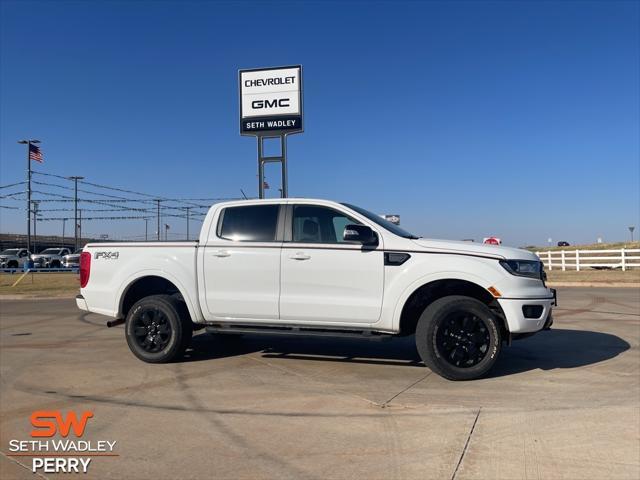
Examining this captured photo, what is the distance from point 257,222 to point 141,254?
157 cm

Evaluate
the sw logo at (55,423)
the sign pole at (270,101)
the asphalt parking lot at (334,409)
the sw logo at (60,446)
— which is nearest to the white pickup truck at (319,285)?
the asphalt parking lot at (334,409)

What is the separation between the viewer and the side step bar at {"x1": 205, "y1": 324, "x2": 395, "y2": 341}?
19.6 ft

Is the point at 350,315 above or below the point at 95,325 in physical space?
above

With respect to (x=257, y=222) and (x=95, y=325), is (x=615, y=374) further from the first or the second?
(x=95, y=325)

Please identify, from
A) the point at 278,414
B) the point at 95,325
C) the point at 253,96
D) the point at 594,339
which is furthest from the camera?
the point at 253,96

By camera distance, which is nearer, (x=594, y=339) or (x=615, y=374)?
(x=615, y=374)

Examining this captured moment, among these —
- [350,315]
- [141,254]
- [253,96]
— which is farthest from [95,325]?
[253,96]

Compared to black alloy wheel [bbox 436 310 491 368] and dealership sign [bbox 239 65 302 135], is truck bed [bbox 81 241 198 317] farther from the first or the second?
dealership sign [bbox 239 65 302 135]

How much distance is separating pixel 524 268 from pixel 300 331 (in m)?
2.62

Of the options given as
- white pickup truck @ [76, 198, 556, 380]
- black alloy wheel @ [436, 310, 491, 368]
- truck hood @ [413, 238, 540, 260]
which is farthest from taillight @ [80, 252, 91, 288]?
black alloy wheel @ [436, 310, 491, 368]

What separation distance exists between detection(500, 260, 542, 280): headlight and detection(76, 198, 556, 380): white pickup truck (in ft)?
0.04

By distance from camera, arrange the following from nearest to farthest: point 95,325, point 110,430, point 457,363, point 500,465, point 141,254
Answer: point 500,465, point 110,430, point 457,363, point 141,254, point 95,325

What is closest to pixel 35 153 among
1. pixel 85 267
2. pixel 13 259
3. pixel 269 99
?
pixel 13 259

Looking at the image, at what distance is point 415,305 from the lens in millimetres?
6234
